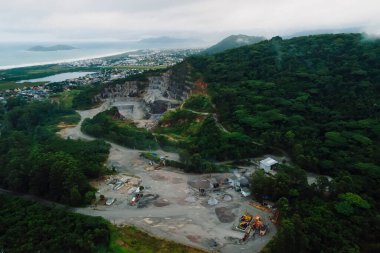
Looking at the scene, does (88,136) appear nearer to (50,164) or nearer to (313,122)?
(50,164)

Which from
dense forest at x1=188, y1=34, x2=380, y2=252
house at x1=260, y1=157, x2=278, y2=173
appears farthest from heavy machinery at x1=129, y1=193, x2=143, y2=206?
house at x1=260, y1=157, x2=278, y2=173

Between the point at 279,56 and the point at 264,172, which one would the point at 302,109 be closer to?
the point at 264,172

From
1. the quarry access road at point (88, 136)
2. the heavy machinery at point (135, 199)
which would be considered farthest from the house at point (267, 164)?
the heavy machinery at point (135, 199)

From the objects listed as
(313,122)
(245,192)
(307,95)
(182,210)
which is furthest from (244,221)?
(307,95)

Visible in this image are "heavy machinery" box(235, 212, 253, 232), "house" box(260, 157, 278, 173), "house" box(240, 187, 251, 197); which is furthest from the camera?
"house" box(260, 157, 278, 173)

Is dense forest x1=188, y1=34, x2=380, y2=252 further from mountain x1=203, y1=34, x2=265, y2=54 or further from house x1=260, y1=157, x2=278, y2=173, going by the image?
mountain x1=203, y1=34, x2=265, y2=54

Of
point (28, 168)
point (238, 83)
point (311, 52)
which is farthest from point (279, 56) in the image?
point (28, 168)

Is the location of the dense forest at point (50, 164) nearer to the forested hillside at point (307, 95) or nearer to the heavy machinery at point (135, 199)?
the heavy machinery at point (135, 199)
